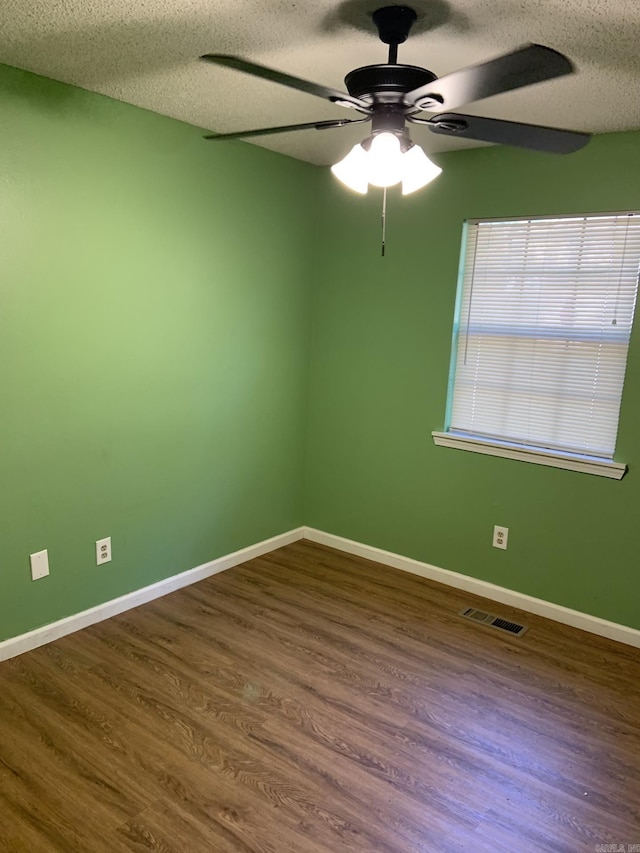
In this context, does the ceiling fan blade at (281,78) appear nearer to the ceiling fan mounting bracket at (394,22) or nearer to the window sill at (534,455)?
the ceiling fan mounting bracket at (394,22)

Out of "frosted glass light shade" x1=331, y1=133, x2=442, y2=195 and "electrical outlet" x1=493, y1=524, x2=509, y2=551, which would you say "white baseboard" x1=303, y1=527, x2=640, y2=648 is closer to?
"electrical outlet" x1=493, y1=524, x2=509, y2=551

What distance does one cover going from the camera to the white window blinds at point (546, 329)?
9.38 feet

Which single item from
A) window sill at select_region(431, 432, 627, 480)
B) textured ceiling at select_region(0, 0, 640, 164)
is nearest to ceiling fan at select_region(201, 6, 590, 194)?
textured ceiling at select_region(0, 0, 640, 164)

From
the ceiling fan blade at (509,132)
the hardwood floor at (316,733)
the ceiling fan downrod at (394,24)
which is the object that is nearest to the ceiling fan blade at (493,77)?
the ceiling fan blade at (509,132)

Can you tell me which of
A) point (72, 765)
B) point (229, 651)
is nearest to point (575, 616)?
point (229, 651)

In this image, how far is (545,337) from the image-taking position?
10.0 feet

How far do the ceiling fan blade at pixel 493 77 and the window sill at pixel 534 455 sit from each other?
6.33 feet

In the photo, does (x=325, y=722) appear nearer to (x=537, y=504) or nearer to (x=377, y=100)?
(x=537, y=504)

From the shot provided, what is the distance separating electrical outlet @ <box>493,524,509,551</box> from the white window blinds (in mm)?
491

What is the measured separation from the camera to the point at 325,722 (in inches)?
91.0

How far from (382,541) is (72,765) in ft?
7.10

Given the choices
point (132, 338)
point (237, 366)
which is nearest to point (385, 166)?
point (132, 338)

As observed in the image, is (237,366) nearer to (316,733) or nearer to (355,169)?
(355,169)

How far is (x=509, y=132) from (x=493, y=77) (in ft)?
1.43
